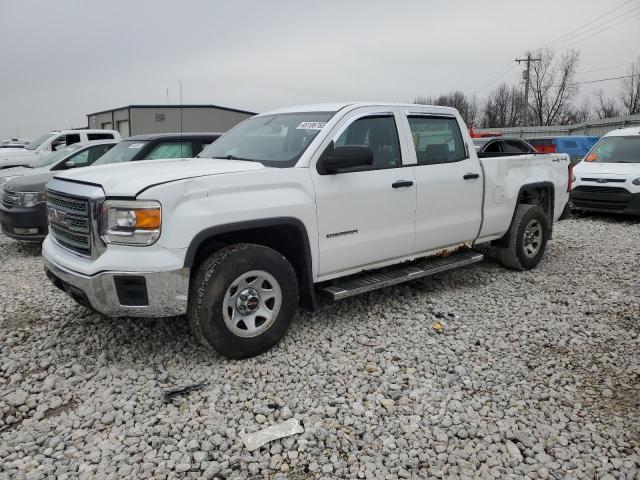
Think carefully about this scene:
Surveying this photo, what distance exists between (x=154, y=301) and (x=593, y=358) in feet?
11.0

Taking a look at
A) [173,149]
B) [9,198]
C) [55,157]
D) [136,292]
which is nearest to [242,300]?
[136,292]

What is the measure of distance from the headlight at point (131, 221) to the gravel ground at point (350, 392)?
1023mm

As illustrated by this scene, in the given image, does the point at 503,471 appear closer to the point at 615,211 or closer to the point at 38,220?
the point at 38,220

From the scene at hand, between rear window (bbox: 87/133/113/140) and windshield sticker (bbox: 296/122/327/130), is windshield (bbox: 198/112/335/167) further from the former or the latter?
rear window (bbox: 87/133/113/140)

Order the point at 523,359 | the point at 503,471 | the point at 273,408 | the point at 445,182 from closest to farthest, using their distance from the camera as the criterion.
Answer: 1. the point at 503,471
2. the point at 273,408
3. the point at 523,359
4. the point at 445,182

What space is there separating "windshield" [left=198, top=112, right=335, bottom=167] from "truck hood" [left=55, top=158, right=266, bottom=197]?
24 centimetres

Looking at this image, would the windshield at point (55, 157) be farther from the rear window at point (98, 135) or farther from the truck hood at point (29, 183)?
the rear window at point (98, 135)

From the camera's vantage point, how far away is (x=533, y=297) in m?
5.46

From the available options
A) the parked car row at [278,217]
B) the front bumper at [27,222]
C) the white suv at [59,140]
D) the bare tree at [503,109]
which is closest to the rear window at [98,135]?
the white suv at [59,140]

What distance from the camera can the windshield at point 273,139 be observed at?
14.0 ft

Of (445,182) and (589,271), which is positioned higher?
(445,182)

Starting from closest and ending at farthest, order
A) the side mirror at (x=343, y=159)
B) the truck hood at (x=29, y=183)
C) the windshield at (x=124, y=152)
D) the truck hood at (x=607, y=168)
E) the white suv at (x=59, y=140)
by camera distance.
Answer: the side mirror at (x=343, y=159)
the truck hood at (x=29, y=183)
the windshield at (x=124, y=152)
the truck hood at (x=607, y=168)
the white suv at (x=59, y=140)

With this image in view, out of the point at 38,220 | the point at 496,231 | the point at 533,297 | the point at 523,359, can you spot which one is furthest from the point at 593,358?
the point at 38,220

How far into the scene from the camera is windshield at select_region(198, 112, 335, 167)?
14.0 ft
